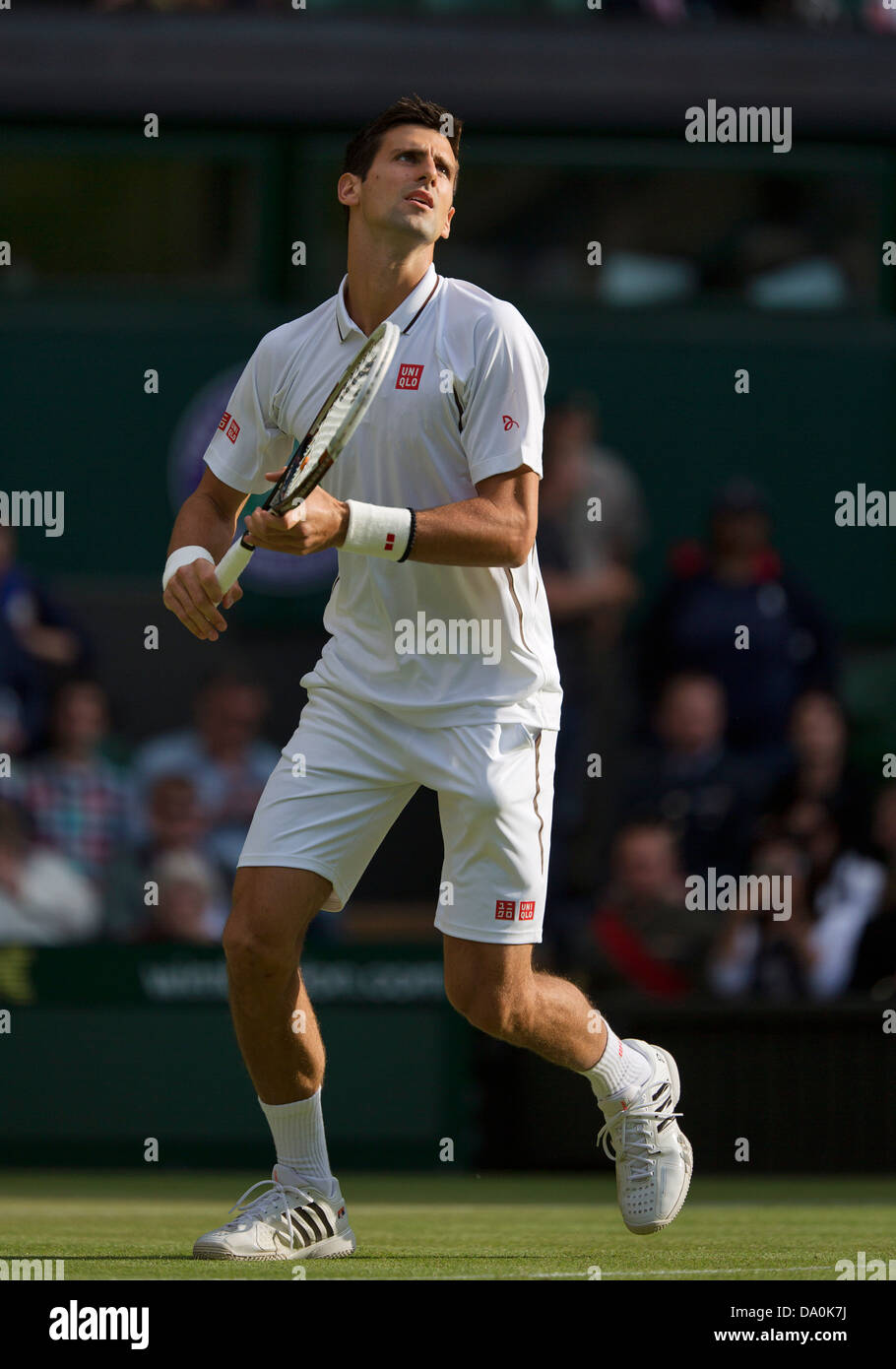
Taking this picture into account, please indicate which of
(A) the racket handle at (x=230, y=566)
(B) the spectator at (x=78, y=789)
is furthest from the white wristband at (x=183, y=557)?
(B) the spectator at (x=78, y=789)

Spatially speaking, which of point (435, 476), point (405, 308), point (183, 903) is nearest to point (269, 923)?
point (435, 476)

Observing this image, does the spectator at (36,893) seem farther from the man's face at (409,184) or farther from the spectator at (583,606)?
the man's face at (409,184)

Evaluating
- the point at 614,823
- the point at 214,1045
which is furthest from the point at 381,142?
the point at 614,823

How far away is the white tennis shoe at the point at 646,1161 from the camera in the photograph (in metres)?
4.87

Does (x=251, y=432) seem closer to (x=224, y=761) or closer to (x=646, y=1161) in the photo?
(x=646, y=1161)

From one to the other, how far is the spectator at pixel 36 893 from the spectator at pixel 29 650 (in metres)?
0.48

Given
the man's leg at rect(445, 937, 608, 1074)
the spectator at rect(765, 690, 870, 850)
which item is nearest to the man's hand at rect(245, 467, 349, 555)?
the man's leg at rect(445, 937, 608, 1074)

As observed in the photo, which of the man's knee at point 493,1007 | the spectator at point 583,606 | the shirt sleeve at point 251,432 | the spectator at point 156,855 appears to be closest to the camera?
the man's knee at point 493,1007

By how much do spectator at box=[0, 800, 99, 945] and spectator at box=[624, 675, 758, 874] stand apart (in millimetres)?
2246

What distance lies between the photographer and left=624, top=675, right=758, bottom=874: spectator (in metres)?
8.48

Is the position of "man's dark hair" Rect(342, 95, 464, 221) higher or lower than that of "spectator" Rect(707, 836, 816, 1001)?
higher

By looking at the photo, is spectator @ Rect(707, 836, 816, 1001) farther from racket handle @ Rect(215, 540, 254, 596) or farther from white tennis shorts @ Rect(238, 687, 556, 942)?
racket handle @ Rect(215, 540, 254, 596)

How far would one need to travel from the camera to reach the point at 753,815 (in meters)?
8.52

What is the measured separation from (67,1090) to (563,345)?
4958 mm
